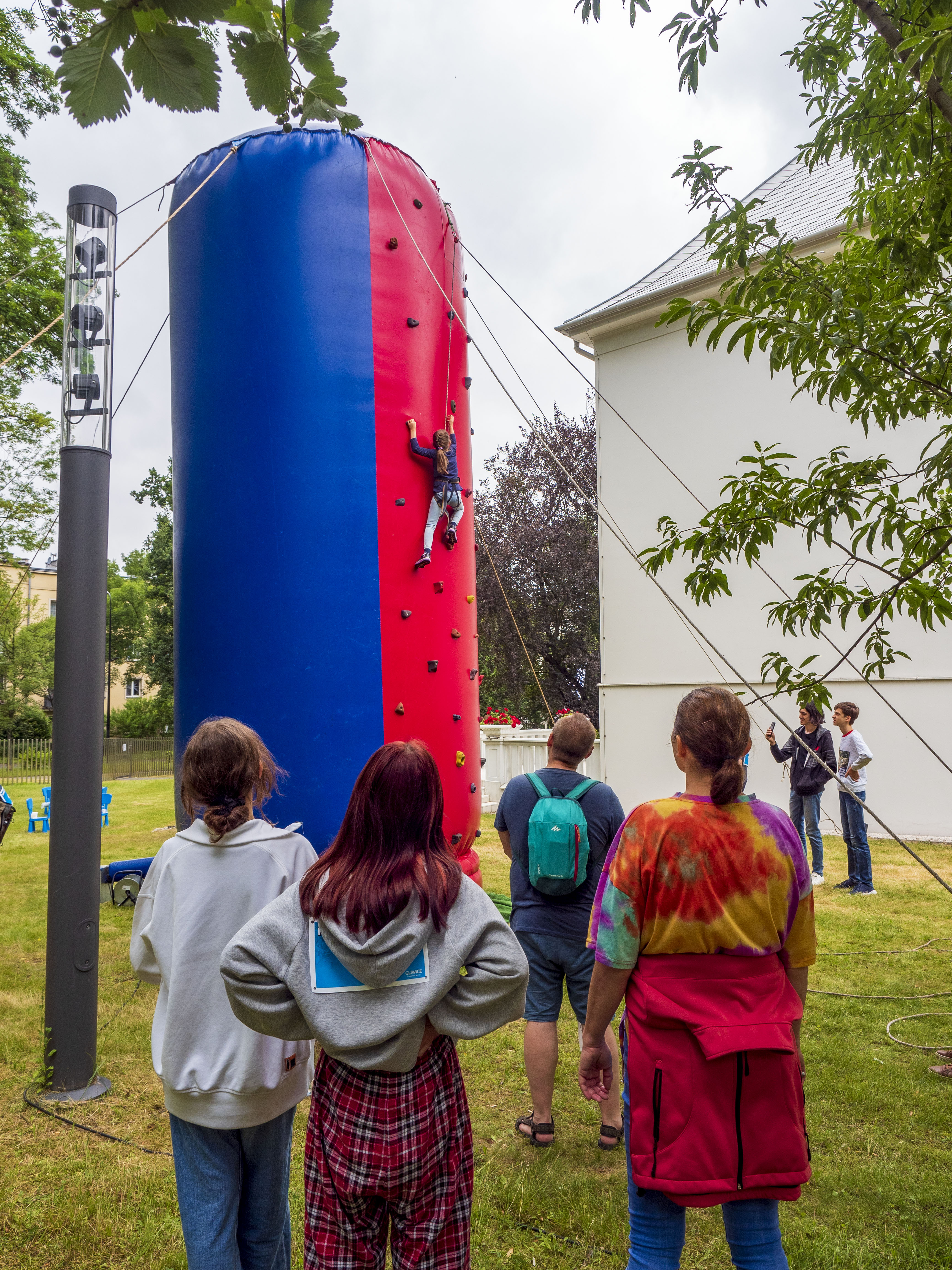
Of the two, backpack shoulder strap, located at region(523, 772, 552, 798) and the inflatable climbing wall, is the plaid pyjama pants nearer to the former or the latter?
backpack shoulder strap, located at region(523, 772, 552, 798)

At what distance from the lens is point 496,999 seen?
1.82m

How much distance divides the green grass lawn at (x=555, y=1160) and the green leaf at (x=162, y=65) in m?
3.19

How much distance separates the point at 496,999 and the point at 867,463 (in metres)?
2.59

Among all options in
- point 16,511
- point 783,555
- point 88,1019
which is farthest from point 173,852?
point 16,511

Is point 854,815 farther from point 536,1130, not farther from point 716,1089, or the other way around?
point 716,1089

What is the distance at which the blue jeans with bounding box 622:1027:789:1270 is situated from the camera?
189cm

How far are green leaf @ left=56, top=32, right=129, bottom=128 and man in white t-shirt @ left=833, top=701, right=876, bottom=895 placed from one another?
7.39 metres

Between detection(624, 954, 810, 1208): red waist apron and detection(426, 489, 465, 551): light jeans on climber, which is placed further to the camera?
detection(426, 489, 465, 551): light jeans on climber

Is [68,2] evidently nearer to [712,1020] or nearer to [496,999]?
[496,999]

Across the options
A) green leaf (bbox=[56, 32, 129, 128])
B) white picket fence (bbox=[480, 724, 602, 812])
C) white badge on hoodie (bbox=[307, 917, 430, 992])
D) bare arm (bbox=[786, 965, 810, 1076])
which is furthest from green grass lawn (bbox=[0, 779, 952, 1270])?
white picket fence (bbox=[480, 724, 602, 812])

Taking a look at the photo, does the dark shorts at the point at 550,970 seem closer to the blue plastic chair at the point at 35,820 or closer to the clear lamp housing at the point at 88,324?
the clear lamp housing at the point at 88,324

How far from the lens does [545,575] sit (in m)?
21.3

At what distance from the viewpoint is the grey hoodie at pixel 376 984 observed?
176cm

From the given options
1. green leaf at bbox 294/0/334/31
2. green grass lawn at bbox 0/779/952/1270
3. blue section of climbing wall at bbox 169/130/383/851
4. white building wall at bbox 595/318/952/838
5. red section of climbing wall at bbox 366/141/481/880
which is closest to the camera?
green leaf at bbox 294/0/334/31
